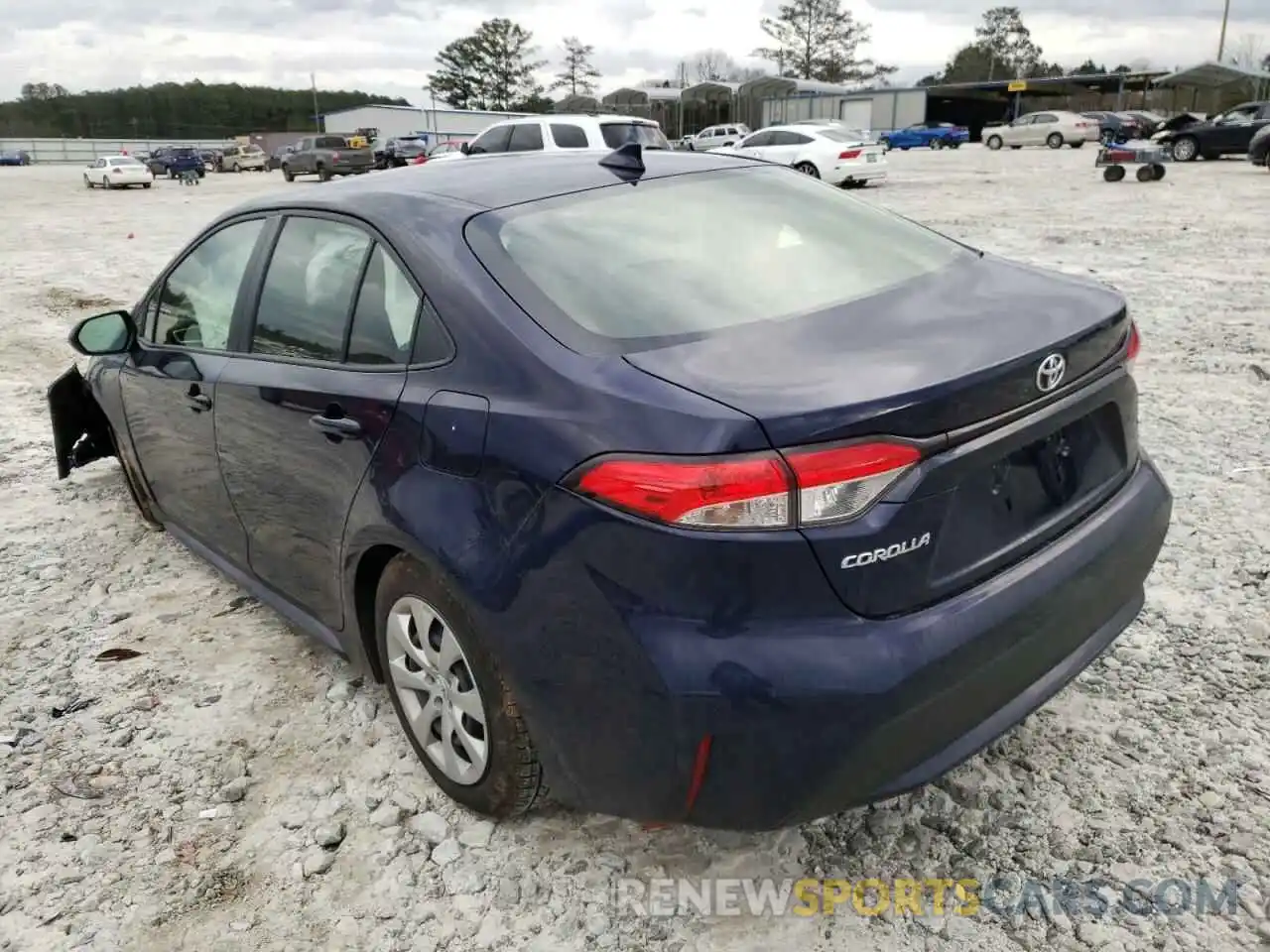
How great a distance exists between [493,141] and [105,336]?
51.1 ft

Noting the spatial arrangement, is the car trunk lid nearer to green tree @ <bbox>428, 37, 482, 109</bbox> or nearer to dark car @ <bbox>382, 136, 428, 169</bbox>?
dark car @ <bbox>382, 136, 428, 169</bbox>

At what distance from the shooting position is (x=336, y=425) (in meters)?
2.56

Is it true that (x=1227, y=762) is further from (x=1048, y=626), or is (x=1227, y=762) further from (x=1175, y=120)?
(x=1175, y=120)

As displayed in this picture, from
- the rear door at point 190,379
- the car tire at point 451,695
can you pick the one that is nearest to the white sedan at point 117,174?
the rear door at point 190,379

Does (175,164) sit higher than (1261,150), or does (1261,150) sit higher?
(175,164)

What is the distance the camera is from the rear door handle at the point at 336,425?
250 centimetres

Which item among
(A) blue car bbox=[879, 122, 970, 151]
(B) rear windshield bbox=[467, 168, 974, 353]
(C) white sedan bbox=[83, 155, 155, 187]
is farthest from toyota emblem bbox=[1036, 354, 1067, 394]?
(A) blue car bbox=[879, 122, 970, 151]

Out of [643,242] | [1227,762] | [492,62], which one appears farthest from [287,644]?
[492,62]

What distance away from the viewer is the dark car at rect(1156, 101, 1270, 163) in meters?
26.5

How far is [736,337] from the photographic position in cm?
215

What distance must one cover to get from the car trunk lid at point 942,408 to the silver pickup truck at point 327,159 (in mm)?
36522

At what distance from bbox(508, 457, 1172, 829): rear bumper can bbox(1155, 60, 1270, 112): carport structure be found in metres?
70.0

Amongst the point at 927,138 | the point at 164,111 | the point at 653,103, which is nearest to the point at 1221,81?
the point at 927,138

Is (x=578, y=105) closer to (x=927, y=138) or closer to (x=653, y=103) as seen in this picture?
(x=653, y=103)
